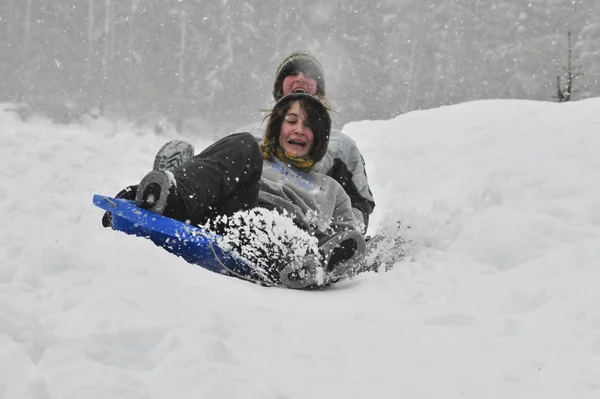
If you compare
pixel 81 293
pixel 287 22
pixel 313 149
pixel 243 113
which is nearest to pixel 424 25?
pixel 287 22

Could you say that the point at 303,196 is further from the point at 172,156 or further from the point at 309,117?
the point at 172,156

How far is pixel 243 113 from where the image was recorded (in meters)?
24.8

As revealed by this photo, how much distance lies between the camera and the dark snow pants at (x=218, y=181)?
2.72 meters

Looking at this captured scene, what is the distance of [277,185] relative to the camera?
10.9 ft

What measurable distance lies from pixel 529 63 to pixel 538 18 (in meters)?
1.71

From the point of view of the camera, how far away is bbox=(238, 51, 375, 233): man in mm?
4387

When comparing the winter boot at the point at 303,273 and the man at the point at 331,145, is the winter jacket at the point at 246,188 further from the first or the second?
the man at the point at 331,145

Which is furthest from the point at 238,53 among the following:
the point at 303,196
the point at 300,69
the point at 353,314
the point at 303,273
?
the point at 353,314

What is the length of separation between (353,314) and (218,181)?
97 cm

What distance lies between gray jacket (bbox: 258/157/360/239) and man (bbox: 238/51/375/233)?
0.66 m

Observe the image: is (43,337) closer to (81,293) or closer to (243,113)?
(81,293)

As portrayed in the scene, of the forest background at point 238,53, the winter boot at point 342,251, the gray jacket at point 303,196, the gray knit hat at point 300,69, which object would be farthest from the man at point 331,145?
the forest background at point 238,53

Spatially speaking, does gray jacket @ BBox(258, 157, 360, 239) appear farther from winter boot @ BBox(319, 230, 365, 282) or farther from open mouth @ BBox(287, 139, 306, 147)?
winter boot @ BBox(319, 230, 365, 282)

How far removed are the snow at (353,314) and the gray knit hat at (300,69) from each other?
132cm
